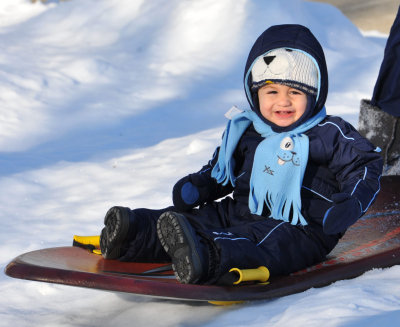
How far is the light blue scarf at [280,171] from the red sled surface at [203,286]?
0.24 m

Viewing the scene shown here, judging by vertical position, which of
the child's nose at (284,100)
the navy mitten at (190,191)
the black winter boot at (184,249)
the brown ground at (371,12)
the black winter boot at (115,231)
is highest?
the brown ground at (371,12)

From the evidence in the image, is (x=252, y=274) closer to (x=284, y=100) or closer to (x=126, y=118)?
(x=284, y=100)

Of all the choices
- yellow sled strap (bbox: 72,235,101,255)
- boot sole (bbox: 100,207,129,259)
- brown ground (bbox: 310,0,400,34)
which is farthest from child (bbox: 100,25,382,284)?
brown ground (bbox: 310,0,400,34)

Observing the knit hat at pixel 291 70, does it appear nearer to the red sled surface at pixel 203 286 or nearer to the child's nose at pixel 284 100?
the child's nose at pixel 284 100

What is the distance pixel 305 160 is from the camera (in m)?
2.55

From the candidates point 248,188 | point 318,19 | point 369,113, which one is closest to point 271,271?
point 248,188

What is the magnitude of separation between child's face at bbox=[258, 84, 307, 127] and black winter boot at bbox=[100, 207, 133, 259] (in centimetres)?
69

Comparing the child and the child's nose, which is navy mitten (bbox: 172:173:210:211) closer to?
the child

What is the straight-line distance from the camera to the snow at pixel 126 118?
238 cm

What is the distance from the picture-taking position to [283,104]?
2.63m

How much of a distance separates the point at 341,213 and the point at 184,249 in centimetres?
55

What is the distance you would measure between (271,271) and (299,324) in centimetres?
46

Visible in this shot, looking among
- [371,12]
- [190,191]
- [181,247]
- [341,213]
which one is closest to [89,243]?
[190,191]

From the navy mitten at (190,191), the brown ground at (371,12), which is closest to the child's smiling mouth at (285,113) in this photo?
the navy mitten at (190,191)
